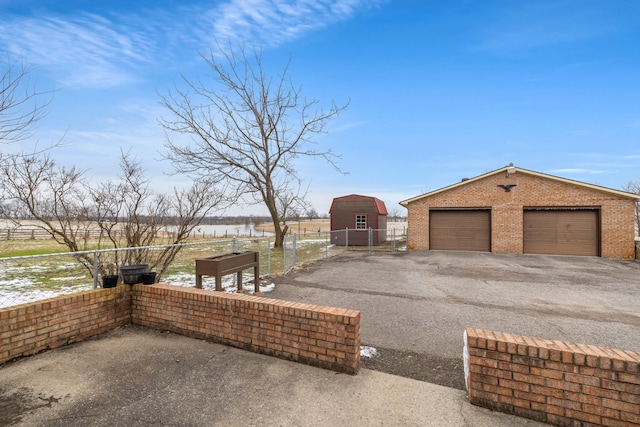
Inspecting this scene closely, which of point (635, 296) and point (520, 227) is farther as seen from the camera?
point (520, 227)

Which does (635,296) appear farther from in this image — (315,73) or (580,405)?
(315,73)

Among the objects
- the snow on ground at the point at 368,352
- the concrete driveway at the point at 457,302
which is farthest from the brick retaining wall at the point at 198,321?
the concrete driveway at the point at 457,302

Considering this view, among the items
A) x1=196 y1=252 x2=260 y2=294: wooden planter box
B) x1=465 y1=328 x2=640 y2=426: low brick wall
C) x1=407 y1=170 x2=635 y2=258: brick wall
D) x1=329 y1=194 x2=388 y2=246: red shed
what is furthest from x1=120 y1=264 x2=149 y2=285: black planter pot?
x1=329 y1=194 x2=388 y2=246: red shed

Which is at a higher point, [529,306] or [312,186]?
[312,186]

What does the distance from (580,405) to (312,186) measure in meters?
20.1

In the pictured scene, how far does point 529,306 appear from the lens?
5.75m

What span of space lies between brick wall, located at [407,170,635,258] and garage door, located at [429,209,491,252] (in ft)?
1.16

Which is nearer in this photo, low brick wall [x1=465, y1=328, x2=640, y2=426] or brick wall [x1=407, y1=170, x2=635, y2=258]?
low brick wall [x1=465, y1=328, x2=640, y2=426]

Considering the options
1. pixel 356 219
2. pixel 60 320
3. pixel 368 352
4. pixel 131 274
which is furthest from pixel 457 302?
pixel 356 219

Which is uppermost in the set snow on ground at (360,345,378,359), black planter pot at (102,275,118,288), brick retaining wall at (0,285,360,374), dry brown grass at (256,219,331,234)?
black planter pot at (102,275,118,288)

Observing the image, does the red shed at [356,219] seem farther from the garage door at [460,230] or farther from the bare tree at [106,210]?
the bare tree at [106,210]

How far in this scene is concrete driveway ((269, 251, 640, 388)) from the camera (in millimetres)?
3846

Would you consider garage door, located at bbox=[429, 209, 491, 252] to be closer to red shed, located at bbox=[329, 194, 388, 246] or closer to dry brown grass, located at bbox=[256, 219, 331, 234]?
red shed, located at bbox=[329, 194, 388, 246]

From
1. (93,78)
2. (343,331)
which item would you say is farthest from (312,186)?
(343,331)
